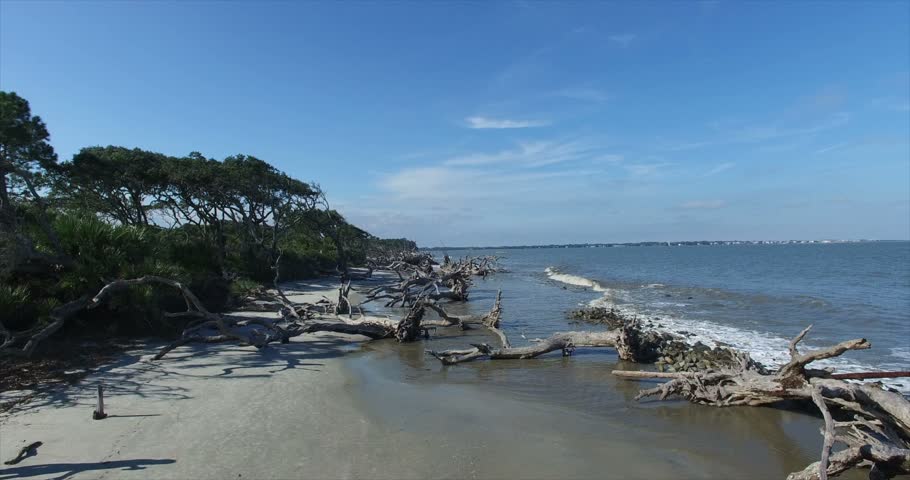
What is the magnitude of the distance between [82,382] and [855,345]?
12.1m

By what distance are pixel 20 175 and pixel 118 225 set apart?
2.46 meters

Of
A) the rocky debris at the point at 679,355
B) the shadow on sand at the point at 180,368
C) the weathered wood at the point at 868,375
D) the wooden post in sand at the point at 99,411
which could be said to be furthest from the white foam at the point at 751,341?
the wooden post in sand at the point at 99,411

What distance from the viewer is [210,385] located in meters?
8.68

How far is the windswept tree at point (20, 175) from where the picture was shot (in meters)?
9.84

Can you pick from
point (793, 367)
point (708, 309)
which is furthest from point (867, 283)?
point (793, 367)

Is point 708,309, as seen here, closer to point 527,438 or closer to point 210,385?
point 527,438

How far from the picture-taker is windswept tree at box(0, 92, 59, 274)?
9.84m

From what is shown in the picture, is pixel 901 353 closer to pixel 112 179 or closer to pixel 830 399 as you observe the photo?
pixel 830 399

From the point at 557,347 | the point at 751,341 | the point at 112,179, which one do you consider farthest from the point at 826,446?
the point at 112,179

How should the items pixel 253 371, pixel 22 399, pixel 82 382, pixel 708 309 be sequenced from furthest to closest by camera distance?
pixel 708 309, pixel 253 371, pixel 82 382, pixel 22 399

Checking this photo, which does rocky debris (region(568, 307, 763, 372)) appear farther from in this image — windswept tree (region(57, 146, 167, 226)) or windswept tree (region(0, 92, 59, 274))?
windswept tree (region(57, 146, 167, 226))

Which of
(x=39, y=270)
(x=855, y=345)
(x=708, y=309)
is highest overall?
(x=39, y=270)

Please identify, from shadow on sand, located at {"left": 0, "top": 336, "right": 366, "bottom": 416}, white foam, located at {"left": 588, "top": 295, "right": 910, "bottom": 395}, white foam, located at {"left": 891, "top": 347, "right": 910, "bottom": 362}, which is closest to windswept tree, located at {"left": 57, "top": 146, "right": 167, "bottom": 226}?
shadow on sand, located at {"left": 0, "top": 336, "right": 366, "bottom": 416}

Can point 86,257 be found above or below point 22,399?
above
